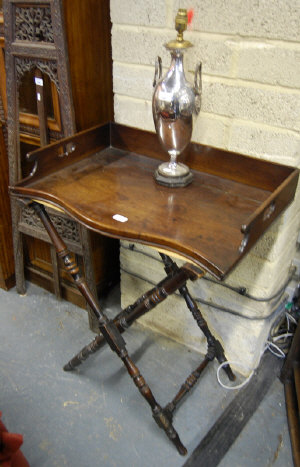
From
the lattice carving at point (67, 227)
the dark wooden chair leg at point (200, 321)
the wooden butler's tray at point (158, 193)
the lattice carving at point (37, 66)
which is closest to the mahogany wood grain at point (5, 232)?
the lattice carving at point (67, 227)

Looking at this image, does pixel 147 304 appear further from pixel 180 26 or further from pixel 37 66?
pixel 37 66

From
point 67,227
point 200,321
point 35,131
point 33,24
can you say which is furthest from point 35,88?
point 200,321

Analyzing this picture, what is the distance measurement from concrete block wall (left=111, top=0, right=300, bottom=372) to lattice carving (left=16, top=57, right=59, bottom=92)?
0.82ft

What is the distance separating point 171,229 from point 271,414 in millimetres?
1008

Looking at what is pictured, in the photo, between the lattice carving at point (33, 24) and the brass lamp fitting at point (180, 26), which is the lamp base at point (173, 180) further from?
Answer: the lattice carving at point (33, 24)

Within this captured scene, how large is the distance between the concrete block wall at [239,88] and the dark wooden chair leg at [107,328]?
18.7 inches

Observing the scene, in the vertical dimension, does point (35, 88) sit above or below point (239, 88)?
below

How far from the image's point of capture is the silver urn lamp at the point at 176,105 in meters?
1.20

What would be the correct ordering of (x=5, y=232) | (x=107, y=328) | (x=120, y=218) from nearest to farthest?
(x=120, y=218), (x=107, y=328), (x=5, y=232)

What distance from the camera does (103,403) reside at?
1646 mm

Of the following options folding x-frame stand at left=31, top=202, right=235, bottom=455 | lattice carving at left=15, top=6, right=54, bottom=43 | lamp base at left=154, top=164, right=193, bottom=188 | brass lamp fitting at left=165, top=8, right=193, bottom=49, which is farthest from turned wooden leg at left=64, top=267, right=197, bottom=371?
lattice carving at left=15, top=6, right=54, bottom=43

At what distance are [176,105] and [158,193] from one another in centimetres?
27

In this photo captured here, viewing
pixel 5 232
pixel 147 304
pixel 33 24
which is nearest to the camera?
pixel 147 304

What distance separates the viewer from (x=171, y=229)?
1.09 meters
